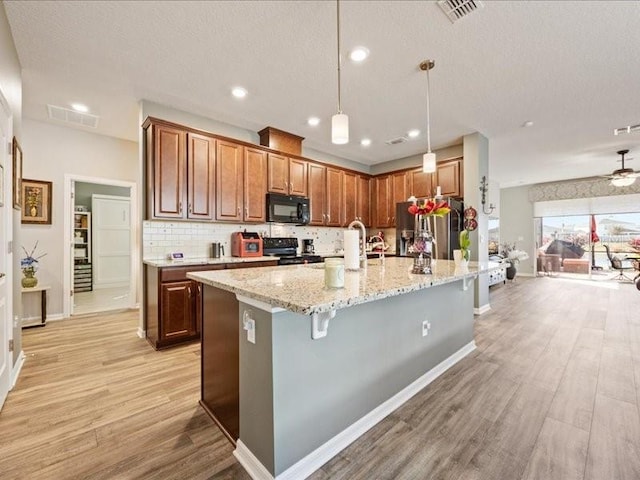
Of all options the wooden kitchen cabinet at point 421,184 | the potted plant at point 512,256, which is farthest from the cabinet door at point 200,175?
the potted plant at point 512,256

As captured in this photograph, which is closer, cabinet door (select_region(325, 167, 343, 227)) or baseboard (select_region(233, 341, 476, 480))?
baseboard (select_region(233, 341, 476, 480))

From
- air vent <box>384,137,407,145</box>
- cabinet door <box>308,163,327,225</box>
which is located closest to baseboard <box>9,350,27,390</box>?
cabinet door <box>308,163,327,225</box>

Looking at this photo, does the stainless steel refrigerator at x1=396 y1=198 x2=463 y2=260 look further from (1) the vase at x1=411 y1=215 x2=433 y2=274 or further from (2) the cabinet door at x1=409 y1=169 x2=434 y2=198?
(1) the vase at x1=411 y1=215 x2=433 y2=274

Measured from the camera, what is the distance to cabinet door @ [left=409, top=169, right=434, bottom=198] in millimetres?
5012

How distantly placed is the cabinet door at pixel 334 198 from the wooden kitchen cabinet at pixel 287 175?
545 mm

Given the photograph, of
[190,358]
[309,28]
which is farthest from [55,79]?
[190,358]

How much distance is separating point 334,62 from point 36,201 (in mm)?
4296

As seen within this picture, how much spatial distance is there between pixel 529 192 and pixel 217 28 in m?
9.74

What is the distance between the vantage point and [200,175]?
3.56 m

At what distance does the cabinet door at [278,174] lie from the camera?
13.9 feet

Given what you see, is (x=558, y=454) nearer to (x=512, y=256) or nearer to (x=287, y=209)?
(x=287, y=209)

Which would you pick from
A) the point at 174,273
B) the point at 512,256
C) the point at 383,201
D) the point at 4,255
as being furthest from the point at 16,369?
the point at 512,256

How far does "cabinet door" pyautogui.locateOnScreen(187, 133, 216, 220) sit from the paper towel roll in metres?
2.27

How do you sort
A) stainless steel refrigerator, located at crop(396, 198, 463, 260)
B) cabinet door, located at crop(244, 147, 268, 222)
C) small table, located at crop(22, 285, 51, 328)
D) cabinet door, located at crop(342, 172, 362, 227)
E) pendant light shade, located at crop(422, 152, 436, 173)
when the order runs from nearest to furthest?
1. pendant light shade, located at crop(422, 152, 436, 173)
2. small table, located at crop(22, 285, 51, 328)
3. cabinet door, located at crop(244, 147, 268, 222)
4. stainless steel refrigerator, located at crop(396, 198, 463, 260)
5. cabinet door, located at crop(342, 172, 362, 227)
